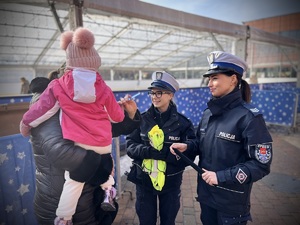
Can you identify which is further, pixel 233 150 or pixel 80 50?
pixel 233 150

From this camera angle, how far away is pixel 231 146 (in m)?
1.62

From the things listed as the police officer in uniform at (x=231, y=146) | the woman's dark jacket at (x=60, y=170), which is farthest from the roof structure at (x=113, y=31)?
the police officer in uniform at (x=231, y=146)

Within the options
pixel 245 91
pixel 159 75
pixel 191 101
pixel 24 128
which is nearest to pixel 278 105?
pixel 191 101

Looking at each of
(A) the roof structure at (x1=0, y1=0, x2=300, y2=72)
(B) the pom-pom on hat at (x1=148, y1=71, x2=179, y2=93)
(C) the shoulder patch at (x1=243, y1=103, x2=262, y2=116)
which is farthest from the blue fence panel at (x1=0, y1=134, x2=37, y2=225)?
(A) the roof structure at (x1=0, y1=0, x2=300, y2=72)

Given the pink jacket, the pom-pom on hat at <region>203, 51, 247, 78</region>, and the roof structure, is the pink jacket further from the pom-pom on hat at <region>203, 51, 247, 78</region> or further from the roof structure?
the roof structure

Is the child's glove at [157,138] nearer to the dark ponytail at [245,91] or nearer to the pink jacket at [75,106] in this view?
the pink jacket at [75,106]

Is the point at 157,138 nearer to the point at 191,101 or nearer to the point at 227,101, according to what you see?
the point at 227,101

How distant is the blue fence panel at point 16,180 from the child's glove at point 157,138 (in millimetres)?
1386

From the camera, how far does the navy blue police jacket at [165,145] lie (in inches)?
81.4

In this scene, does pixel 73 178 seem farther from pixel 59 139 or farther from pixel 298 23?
pixel 298 23

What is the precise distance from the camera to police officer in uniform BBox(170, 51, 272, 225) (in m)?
1.51

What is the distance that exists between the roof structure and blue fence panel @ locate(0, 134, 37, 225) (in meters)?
3.10

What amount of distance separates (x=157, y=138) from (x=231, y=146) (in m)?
0.73

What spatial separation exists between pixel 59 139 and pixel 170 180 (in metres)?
1.27
